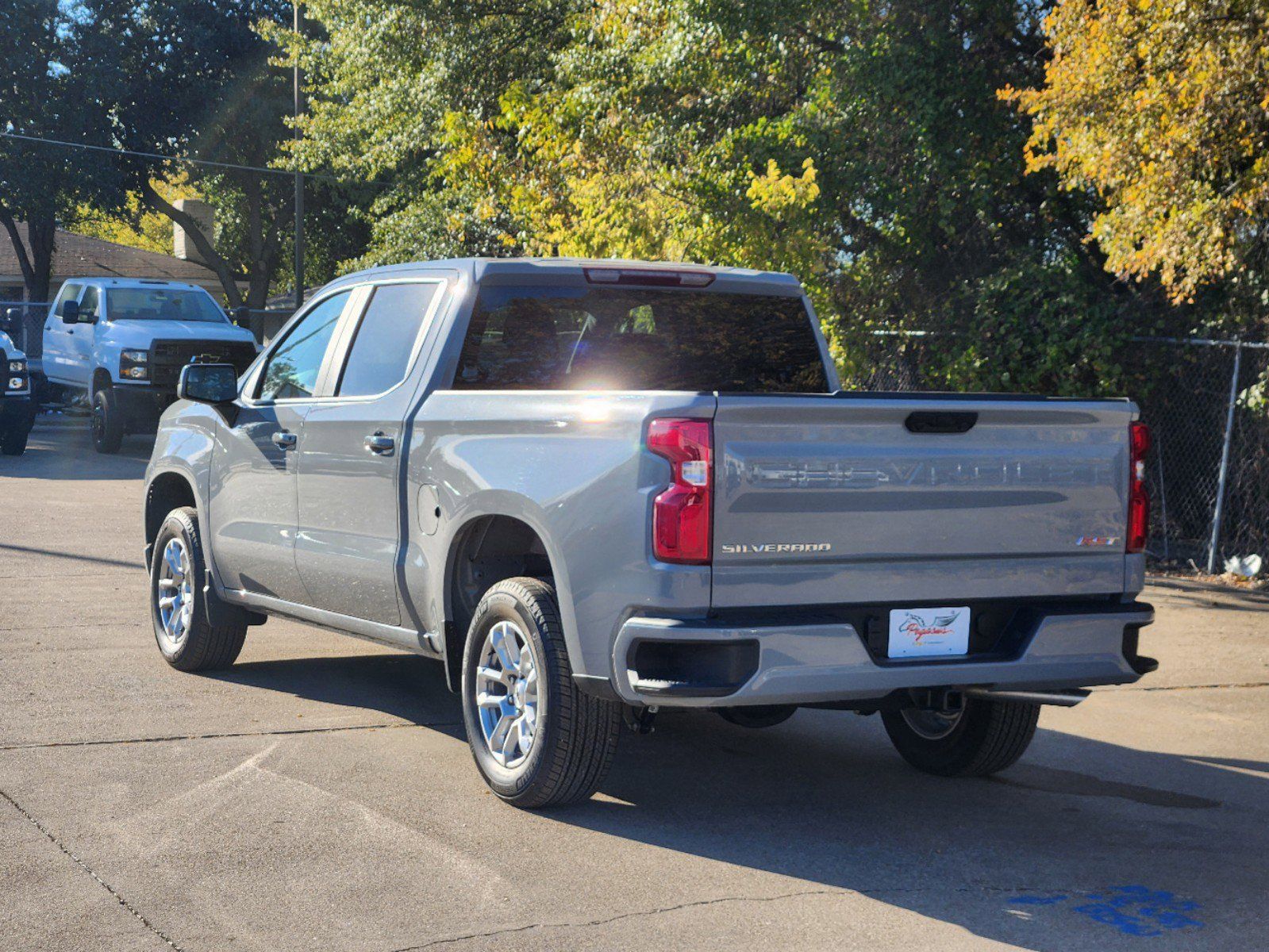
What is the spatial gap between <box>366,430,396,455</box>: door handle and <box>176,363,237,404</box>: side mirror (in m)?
1.53

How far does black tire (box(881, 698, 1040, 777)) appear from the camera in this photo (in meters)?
6.39

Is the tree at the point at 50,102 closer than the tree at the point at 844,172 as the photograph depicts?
No

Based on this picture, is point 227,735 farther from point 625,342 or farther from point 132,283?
point 132,283

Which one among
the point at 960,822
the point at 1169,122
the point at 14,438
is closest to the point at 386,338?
the point at 960,822

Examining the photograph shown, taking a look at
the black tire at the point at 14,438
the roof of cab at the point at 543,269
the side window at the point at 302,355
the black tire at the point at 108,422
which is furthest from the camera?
the black tire at the point at 108,422

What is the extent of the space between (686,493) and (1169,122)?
20.8 feet

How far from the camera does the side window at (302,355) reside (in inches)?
293

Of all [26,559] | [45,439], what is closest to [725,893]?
[26,559]

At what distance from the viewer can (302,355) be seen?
7.63 metres

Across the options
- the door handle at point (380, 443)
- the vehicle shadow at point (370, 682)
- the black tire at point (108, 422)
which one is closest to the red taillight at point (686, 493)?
the door handle at point (380, 443)

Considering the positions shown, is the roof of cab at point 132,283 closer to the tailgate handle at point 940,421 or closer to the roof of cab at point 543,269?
the roof of cab at point 543,269

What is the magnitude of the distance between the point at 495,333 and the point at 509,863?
2.34 metres

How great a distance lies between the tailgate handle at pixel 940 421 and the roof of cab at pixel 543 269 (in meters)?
1.85

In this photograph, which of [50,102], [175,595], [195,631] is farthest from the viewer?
[50,102]
